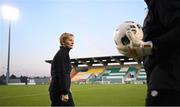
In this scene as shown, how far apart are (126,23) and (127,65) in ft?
230

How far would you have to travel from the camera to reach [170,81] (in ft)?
9.18

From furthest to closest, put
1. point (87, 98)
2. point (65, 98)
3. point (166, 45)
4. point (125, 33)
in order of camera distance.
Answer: point (87, 98) < point (65, 98) < point (125, 33) < point (166, 45)

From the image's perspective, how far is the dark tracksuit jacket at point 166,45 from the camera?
2781 millimetres

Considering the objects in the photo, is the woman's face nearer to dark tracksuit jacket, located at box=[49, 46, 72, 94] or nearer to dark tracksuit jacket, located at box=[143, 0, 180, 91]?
dark tracksuit jacket, located at box=[49, 46, 72, 94]

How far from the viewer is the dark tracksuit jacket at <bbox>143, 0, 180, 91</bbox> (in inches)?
109

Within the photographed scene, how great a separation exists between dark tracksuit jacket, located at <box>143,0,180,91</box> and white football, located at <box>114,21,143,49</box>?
0.12 metres

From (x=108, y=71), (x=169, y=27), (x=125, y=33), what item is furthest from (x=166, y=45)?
(x=108, y=71)

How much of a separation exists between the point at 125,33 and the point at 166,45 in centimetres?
38

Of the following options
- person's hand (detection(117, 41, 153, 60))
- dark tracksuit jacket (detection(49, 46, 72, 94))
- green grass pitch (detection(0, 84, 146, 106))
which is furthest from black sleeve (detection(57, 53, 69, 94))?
green grass pitch (detection(0, 84, 146, 106))

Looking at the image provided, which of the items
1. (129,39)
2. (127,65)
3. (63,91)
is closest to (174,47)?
(129,39)

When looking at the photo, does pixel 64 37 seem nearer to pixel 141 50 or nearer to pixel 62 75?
pixel 62 75

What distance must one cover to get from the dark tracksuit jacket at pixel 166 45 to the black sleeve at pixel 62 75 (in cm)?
348

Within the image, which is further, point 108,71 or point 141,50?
point 108,71

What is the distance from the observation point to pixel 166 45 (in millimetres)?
2791
